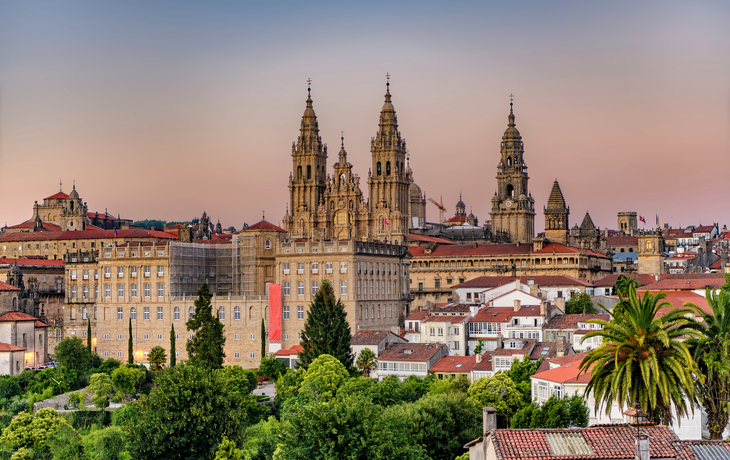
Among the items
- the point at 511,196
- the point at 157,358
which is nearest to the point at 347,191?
the point at 511,196

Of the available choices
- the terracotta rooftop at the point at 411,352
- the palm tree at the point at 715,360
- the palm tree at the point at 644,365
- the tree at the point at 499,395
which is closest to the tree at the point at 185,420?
the tree at the point at 499,395

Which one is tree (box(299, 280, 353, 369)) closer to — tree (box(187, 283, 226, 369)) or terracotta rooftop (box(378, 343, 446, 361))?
terracotta rooftop (box(378, 343, 446, 361))

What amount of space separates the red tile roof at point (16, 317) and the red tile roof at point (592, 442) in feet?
218

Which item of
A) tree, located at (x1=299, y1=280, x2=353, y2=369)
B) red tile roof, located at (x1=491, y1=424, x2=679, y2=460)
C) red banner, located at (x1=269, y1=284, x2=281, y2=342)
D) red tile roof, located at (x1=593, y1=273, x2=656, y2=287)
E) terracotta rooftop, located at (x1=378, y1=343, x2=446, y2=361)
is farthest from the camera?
red tile roof, located at (x1=593, y1=273, x2=656, y2=287)

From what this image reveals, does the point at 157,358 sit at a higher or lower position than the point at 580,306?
lower

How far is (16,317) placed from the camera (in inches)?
3386

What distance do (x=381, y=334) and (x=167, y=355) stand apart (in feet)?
69.5

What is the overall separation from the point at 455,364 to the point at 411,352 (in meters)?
3.88

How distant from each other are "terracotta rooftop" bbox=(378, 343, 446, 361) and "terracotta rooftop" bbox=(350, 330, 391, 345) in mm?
1211

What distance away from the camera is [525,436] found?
92.1 feet

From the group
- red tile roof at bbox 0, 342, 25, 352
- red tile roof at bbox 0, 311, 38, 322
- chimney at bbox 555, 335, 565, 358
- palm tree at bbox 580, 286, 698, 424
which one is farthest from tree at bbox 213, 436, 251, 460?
red tile roof at bbox 0, 311, 38, 322

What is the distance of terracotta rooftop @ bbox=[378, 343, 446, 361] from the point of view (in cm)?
7065

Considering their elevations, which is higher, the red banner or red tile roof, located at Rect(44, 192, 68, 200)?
red tile roof, located at Rect(44, 192, 68, 200)

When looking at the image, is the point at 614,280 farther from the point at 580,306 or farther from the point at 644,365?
the point at 644,365
